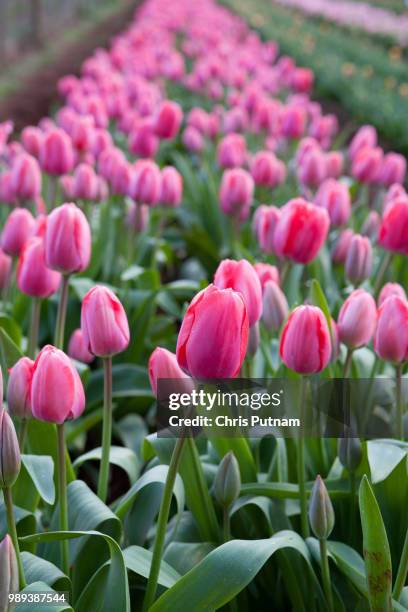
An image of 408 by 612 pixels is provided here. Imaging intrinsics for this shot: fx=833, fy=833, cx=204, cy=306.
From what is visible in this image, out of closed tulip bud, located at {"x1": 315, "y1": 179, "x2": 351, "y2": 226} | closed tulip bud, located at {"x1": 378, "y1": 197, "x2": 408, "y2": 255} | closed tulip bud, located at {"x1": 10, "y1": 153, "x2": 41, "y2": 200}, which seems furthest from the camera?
closed tulip bud, located at {"x1": 315, "y1": 179, "x2": 351, "y2": 226}

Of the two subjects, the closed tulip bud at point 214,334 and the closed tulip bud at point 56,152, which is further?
the closed tulip bud at point 56,152

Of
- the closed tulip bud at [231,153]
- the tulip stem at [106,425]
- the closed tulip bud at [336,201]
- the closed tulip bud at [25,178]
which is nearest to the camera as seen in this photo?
the tulip stem at [106,425]

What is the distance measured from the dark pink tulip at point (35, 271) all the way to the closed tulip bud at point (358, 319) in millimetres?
566

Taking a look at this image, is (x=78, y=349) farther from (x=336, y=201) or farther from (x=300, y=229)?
(x=336, y=201)

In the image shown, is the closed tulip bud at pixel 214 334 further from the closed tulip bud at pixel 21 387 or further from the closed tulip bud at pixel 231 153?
the closed tulip bud at pixel 231 153

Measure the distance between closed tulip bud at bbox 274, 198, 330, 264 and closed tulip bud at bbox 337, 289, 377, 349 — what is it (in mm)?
327

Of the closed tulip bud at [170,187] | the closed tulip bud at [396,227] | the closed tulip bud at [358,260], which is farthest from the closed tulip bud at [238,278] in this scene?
the closed tulip bud at [170,187]

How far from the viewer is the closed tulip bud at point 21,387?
4.09 ft

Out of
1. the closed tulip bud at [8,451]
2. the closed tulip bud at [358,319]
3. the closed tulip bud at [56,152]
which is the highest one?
the closed tulip bud at [56,152]

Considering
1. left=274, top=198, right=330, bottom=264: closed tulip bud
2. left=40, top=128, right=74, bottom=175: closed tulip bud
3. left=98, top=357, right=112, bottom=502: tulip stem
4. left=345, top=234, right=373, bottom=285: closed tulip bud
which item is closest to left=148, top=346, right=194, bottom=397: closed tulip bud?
left=98, top=357, right=112, bottom=502: tulip stem

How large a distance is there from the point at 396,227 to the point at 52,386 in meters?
1.00

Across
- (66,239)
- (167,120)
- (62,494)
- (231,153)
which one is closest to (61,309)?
(66,239)

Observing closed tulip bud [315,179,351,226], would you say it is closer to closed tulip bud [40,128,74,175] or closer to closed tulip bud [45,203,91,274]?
closed tulip bud [40,128,74,175]

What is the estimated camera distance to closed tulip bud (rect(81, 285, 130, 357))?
4.06ft
